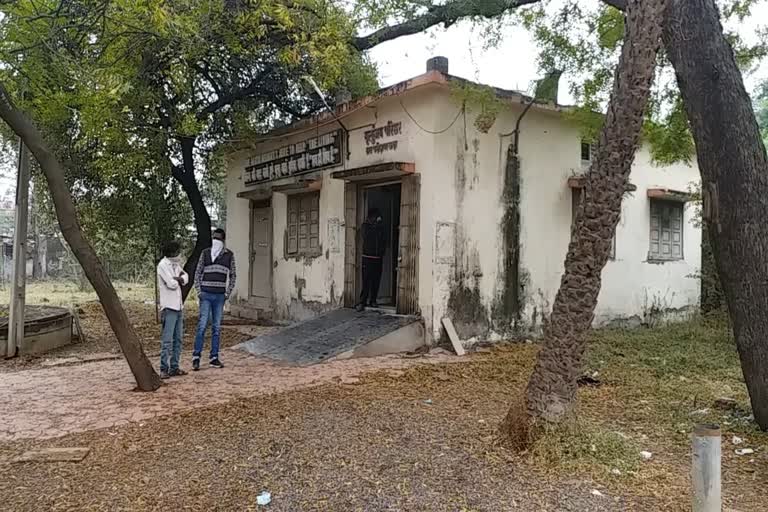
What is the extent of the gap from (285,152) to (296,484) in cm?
855

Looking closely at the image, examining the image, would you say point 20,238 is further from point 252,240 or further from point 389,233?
point 389,233

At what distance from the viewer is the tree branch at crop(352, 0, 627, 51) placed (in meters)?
8.09

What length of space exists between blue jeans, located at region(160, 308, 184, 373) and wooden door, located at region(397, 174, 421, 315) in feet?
10.6

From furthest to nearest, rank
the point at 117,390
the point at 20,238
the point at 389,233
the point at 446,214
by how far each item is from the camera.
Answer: the point at 389,233 → the point at 446,214 → the point at 20,238 → the point at 117,390

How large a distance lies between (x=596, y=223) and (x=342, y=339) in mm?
4750

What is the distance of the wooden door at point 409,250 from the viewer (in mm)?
8406

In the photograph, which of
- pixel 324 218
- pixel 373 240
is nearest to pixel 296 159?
pixel 324 218

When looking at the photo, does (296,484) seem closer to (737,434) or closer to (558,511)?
(558,511)

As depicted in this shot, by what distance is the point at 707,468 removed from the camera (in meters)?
2.81

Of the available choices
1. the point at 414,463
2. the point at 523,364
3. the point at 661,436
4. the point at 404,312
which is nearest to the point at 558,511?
the point at 414,463

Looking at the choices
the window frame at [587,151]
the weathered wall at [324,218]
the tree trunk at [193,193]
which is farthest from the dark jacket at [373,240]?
the tree trunk at [193,193]

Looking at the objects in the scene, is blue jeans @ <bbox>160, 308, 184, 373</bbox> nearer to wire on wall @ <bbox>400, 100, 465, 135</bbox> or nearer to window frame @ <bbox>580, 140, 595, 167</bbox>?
wire on wall @ <bbox>400, 100, 465, 135</bbox>

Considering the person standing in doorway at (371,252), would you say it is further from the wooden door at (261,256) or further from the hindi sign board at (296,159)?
the wooden door at (261,256)

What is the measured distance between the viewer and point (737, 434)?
4633 millimetres
